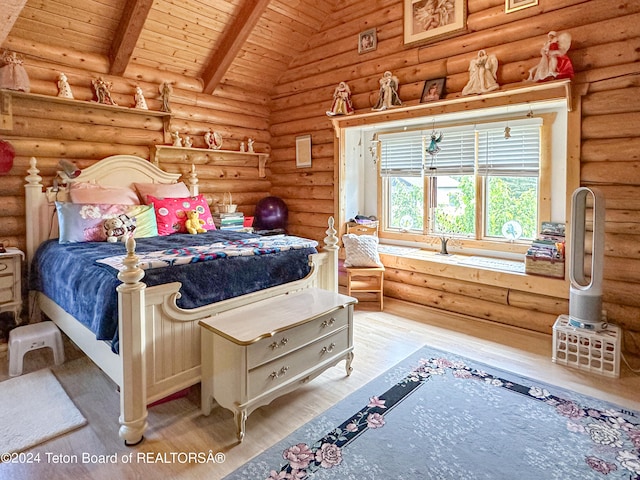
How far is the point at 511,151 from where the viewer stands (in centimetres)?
421

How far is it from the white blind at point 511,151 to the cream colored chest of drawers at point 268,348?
2670 millimetres

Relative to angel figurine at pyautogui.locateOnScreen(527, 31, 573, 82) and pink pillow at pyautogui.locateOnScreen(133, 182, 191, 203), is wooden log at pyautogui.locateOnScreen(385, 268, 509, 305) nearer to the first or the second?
angel figurine at pyautogui.locateOnScreen(527, 31, 573, 82)

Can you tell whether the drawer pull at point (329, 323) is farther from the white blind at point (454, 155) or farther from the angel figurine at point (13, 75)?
the angel figurine at point (13, 75)

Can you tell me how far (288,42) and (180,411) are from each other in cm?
453

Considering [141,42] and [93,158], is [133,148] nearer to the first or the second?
[93,158]

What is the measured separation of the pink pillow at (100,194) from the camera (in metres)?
3.46

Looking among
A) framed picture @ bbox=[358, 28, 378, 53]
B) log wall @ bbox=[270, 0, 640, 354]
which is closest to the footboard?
log wall @ bbox=[270, 0, 640, 354]

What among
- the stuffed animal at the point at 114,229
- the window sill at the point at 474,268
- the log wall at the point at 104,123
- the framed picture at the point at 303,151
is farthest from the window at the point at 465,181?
the stuffed animal at the point at 114,229

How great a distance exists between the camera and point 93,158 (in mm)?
4027

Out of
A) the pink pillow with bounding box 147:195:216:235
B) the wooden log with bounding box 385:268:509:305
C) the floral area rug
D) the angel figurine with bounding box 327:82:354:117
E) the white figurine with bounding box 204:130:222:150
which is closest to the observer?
the floral area rug

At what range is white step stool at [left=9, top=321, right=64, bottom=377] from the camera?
2807 millimetres

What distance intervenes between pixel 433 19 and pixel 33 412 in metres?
4.68

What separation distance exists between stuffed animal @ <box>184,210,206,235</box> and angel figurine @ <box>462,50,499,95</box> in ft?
9.44

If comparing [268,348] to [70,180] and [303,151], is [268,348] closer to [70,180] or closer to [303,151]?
[70,180]
